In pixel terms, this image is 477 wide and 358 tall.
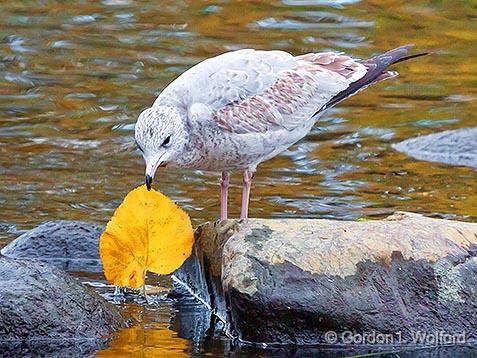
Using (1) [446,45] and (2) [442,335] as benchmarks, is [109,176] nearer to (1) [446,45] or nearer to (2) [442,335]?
(2) [442,335]

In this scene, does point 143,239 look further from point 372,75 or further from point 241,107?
point 372,75

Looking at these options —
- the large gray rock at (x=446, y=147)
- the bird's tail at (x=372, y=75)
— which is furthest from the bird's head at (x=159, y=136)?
the large gray rock at (x=446, y=147)

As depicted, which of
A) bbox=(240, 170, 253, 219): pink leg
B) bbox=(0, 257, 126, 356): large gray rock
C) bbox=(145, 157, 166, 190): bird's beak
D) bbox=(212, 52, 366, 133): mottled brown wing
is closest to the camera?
bbox=(0, 257, 126, 356): large gray rock

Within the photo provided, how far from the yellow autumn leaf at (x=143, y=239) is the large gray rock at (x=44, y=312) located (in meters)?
0.52

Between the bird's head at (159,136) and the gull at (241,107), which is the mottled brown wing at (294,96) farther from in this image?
the bird's head at (159,136)

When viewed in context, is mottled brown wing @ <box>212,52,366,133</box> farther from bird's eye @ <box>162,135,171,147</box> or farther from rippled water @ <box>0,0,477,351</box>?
rippled water @ <box>0,0,477,351</box>

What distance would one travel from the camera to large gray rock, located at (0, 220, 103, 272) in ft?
30.9

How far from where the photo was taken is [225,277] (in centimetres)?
791

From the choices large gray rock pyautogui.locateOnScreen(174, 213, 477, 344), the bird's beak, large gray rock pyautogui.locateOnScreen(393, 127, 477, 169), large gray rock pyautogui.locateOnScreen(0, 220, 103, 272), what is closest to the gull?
the bird's beak

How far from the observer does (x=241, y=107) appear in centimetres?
890

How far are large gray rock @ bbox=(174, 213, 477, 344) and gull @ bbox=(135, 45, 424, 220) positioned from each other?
0.69 m

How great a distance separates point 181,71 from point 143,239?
6.32 metres

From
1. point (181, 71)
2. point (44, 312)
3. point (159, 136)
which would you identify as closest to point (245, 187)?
point (159, 136)

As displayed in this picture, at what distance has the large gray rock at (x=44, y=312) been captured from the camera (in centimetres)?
776
